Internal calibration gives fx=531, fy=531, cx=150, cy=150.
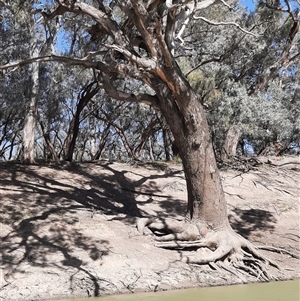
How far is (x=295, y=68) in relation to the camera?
2506 cm

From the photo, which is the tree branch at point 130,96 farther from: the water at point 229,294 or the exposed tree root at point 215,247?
the water at point 229,294

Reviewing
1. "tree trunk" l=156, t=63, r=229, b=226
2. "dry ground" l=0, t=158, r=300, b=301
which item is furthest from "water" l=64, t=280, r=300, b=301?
"tree trunk" l=156, t=63, r=229, b=226

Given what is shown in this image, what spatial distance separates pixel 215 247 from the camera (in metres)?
11.2

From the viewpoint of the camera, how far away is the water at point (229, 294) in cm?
832

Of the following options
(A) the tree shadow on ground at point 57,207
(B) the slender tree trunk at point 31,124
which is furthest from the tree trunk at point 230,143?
(B) the slender tree trunk at point 31,124

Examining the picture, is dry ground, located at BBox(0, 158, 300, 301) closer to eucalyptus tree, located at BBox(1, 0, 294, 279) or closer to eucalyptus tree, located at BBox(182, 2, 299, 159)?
eucalyptus tree, located at BBox(1, 0, 294, 279)

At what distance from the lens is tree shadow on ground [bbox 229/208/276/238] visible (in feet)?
44.3

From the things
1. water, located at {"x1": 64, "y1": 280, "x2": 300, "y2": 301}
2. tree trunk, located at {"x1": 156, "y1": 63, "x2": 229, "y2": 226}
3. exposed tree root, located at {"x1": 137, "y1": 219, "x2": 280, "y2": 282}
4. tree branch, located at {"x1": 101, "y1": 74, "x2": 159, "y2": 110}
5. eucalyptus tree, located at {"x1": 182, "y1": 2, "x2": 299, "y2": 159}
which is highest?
eucalyptus tree, located at {"x1": 182, "y1": 2, "x2": 299, "y2": 159}

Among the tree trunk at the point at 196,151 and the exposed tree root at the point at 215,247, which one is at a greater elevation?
the tree trunk at the point at 196,151

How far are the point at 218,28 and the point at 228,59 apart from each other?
1.11 metres

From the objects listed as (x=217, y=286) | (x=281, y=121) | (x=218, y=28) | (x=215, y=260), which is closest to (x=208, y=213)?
(x=215, y=260)

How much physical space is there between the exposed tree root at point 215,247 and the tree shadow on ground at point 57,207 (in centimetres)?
148

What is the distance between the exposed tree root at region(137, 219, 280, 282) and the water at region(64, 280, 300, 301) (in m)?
0.85

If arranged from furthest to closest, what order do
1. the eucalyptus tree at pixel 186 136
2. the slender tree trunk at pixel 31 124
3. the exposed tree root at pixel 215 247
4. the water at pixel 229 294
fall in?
the slender tree trunk at pixel 31 124 < the eucalyptus tree at pixel 186 136 < the exposed tree root at pixel 215 247 < the water at pixel 229 294
